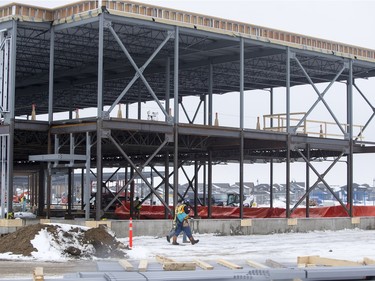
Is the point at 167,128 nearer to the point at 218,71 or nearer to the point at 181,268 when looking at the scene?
the point at 218,71

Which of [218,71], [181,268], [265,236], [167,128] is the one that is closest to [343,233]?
[265,236]

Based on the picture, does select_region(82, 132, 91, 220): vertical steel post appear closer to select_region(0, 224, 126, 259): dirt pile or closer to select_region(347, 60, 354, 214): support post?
select_region(0, 224, 126, 259): dirt pile

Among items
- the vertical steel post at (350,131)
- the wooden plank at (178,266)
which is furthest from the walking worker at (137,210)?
the wooden plank at (178,266)

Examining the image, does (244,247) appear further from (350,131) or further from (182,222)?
(350,131)

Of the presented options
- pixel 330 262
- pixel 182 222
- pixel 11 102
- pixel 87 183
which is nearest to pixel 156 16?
pixel 11 102

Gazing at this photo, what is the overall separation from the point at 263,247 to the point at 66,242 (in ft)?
26.4

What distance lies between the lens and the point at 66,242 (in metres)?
22.9

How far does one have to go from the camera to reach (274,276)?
1226 cm

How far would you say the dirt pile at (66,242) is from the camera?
73.7ft

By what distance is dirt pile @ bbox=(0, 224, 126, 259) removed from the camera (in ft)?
73.7

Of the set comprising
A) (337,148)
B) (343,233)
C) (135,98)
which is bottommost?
(343,233)

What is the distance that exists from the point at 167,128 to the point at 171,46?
625 centimetres

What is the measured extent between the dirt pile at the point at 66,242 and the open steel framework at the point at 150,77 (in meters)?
5.59

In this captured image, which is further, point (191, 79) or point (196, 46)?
point (191, 79)
